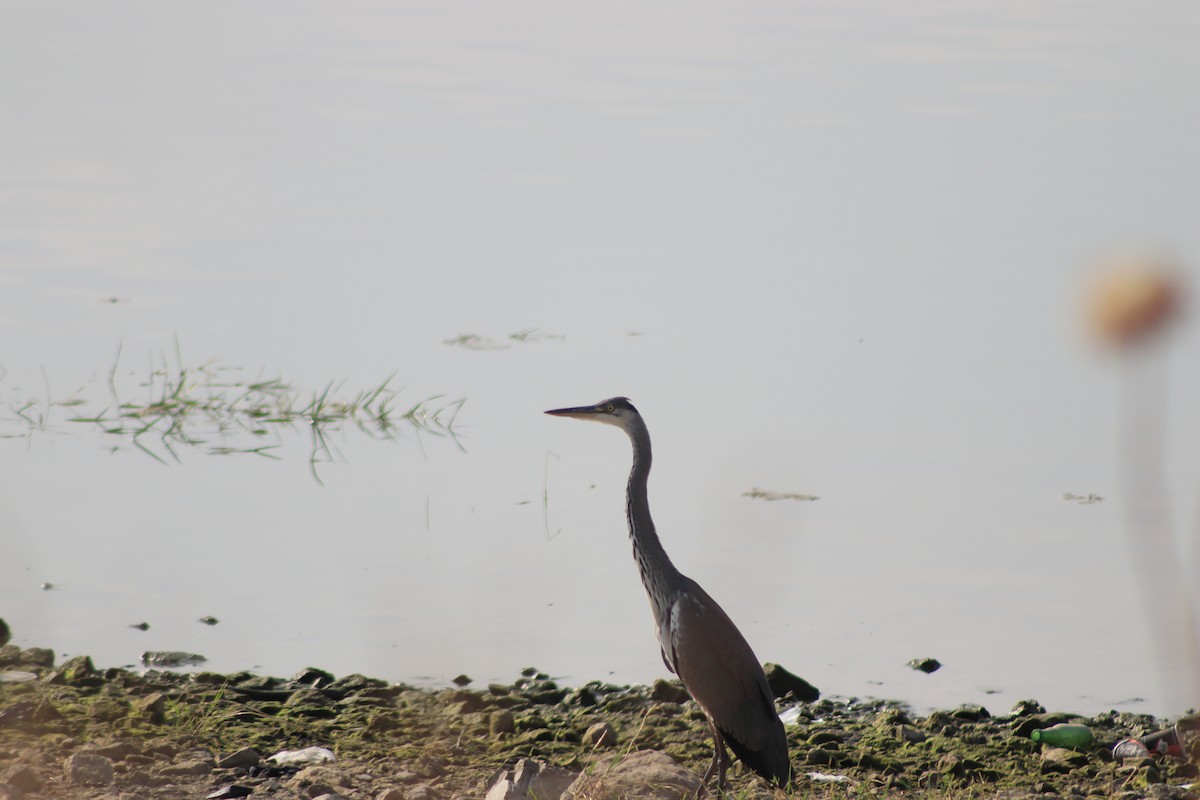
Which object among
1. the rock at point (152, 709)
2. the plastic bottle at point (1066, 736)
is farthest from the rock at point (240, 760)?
the plastic bottle at point (1066, 736)

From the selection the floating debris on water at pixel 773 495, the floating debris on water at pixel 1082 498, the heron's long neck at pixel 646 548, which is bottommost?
the floating debris on water at pixel 773 495

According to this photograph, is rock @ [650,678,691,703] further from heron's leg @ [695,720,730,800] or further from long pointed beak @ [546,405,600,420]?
long pointed beak @ [546,405,600,420]

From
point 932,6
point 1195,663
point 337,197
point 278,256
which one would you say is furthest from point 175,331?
point 932,6

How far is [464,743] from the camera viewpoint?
5145 mm

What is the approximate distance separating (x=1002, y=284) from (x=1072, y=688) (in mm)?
4972

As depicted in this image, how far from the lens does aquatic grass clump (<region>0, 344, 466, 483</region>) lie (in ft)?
26.1

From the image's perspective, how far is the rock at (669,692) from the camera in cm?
577

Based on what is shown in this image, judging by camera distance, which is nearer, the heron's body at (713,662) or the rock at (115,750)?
the rock at (115,750)

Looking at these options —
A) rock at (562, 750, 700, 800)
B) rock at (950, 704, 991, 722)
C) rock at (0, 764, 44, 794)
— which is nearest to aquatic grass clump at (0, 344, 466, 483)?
rock at (950, 704, 991, 722)

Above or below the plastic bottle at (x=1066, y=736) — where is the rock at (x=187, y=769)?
above

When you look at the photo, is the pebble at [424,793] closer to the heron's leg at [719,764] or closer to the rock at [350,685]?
the heron's leg at [719,764]

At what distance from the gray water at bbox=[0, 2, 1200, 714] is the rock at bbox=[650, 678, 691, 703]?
0.59 ft

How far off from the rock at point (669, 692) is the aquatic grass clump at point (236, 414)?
7.96 ft

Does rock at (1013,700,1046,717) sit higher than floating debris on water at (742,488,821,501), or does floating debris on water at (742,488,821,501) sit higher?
floating debris on water at (742,488,821,501)
